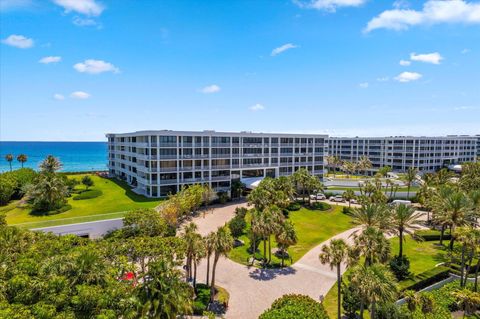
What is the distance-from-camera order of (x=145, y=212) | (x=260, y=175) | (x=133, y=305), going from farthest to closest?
(x=260, y=175) → (x=145, y=212) → (x=133, y=305)

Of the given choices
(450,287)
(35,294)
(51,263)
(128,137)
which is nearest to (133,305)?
(35,294)

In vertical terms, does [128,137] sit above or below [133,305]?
above

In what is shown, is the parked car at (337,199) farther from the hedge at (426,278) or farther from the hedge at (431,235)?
the hedge at (426,278)

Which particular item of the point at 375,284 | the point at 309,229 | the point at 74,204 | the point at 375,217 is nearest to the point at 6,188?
the point at 74,204

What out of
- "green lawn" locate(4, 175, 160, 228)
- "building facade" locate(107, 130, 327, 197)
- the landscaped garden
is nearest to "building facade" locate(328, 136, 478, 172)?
"building facade" locate(107, 130, 327, 197)

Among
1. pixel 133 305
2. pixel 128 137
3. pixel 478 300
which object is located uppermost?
pixel 128 137

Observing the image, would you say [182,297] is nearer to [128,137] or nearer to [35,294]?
[35,294]

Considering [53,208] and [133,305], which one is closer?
[133,305]

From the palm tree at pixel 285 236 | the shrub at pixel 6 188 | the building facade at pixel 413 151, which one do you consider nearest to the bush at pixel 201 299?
the palm tree at pixel 285 236
